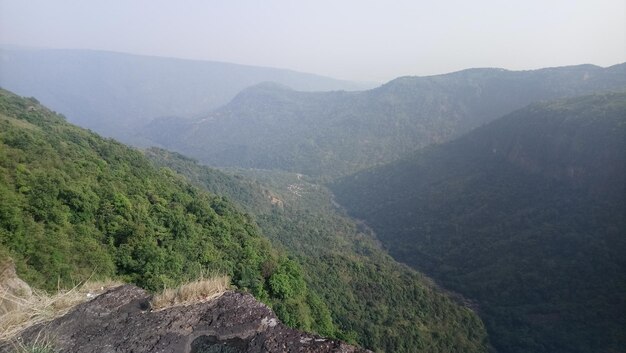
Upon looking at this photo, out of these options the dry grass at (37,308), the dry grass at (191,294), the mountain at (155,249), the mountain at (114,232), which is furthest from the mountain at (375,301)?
the dry grass at (37,308)

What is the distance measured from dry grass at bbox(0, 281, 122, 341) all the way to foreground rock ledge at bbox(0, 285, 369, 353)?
0.14 metres

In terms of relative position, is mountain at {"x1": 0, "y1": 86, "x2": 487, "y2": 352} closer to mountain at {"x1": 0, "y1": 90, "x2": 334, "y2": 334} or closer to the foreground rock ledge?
mountain at {"x1": 0, "y1": 90, "x2": 334, "y2": 334}

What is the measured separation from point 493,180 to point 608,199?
88.9 feet

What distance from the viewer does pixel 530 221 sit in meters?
79.0

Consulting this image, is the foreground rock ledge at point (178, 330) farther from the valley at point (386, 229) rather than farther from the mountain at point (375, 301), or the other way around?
the mountain at point (375, 301)

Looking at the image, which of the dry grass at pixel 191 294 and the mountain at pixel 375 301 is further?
the mountain at pixel 375 301

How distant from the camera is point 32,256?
1786 cm

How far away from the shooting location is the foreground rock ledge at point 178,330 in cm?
454

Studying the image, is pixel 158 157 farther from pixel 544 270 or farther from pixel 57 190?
pixel 544 270

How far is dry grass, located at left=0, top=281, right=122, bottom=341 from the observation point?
4.77m

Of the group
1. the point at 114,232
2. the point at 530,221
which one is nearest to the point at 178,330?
the point at 114,232

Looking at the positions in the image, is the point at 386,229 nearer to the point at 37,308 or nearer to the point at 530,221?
the point at 530,221

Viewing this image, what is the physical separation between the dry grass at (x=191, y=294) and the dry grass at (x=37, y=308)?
1138 mm

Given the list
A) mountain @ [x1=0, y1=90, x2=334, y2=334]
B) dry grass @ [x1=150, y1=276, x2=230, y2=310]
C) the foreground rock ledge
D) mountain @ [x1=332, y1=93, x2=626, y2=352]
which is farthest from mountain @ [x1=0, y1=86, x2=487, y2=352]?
mountain @ [x1=332, y1=93, x2=626, y2=352]
